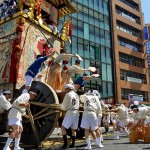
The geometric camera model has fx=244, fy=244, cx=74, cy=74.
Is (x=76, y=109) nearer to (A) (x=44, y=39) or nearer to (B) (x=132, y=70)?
(A) (x=44, y=39)

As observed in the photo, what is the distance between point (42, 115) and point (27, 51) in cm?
342

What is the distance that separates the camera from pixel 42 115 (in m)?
7.35

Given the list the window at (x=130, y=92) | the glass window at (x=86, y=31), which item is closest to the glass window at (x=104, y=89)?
the window at (x=130, y=92)

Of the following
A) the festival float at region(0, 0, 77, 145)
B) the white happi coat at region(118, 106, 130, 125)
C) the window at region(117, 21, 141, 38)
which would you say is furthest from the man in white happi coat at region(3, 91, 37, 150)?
the window at region(117, 21, 141, 38)

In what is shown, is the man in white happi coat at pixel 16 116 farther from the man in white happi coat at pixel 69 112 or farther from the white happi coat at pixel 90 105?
the white happi coat at pixel 90 105

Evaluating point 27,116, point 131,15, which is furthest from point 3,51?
point 131,15

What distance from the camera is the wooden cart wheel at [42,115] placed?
7.19 m

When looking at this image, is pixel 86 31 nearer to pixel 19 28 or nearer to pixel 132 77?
pixel 132 77

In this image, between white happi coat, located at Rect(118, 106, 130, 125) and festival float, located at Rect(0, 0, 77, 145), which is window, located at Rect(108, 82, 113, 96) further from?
festival float, located at Rect(0, 0, 77, 145)

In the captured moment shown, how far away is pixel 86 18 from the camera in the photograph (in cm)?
3731

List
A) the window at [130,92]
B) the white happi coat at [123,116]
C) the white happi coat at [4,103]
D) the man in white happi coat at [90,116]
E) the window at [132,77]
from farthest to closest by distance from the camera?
the window at [132,77] < the window at [130,92] < the white happi coat at [123,116] < the white happi coat at [4,103] < the man in white happi coat at [90,116]

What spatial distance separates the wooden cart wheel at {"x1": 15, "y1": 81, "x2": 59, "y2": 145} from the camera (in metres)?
7.19

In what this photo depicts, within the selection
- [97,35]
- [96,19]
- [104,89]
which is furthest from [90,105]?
[96,19]

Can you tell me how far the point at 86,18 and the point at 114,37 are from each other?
21.5ft
